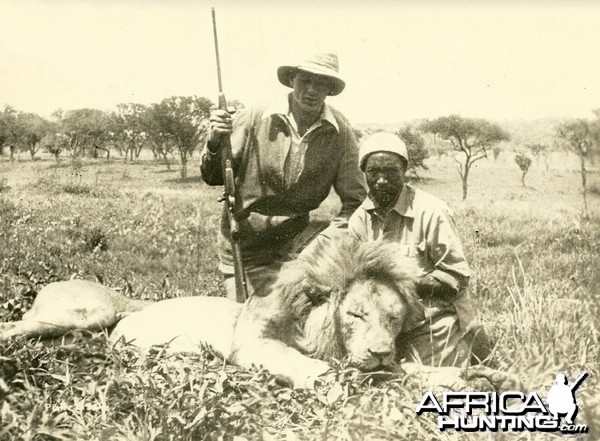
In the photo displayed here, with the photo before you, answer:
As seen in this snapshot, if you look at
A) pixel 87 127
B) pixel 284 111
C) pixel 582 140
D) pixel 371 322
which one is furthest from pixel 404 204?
pixel 87 127

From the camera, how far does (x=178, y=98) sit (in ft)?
12.2

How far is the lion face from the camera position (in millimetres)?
→ 2557

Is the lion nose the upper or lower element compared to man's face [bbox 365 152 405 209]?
lower

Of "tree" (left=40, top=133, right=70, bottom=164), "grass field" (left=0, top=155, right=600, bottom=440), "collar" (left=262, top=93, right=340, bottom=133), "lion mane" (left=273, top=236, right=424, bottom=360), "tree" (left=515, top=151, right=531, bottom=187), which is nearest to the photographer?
"grass field" (left=0, top=155, right=600, bottom=440)

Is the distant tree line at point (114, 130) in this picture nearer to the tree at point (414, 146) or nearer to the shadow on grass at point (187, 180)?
the shadow on grass at point (187, 180)

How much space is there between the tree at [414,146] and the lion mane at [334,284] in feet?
5.82

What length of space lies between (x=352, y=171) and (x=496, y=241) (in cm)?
132

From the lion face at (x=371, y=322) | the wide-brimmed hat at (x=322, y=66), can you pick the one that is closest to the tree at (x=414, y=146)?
the wide-brimmed hat at (x=322, y=66)

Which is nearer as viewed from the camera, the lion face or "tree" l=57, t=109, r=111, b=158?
the lion face

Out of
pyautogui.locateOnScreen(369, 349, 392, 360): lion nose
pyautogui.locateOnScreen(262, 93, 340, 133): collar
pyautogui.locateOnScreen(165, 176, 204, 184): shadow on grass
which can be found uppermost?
pyautogui.locateOnScreen(262, 93, 340, 133): collar

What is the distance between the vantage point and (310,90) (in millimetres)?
3365

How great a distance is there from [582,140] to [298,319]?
8.23 feet

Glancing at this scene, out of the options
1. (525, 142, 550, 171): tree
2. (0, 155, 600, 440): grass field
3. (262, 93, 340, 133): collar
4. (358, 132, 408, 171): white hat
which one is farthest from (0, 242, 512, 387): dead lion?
(525, 142, 550, 171): tree

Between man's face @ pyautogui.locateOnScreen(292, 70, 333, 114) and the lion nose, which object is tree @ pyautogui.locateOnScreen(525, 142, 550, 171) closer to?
man's face @ pyautogui.locateOnScreen(292, 70, 333, 114)
